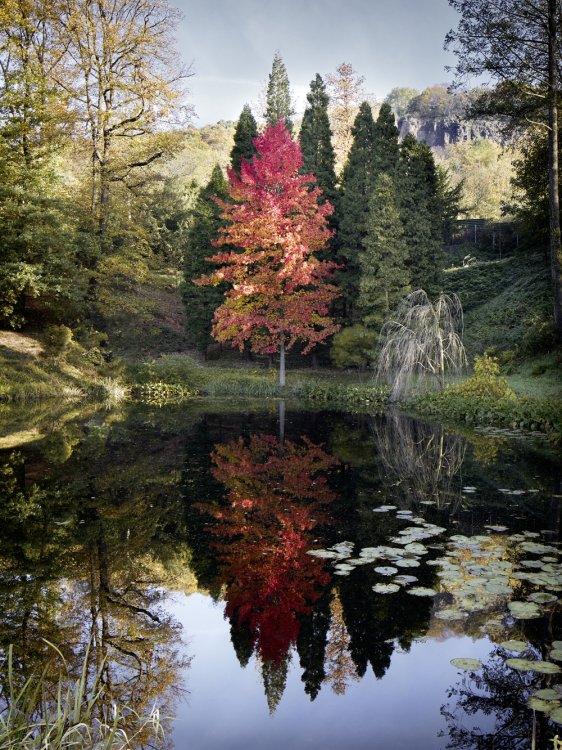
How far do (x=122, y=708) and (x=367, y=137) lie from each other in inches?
885

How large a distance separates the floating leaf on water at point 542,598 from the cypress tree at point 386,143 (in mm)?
19601

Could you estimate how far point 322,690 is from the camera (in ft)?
10.8

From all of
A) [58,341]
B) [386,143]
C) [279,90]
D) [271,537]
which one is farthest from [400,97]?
[271,537]

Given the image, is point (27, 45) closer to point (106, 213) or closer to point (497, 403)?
point (106, 213)

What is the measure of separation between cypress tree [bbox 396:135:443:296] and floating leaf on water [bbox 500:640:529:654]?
1854 cm

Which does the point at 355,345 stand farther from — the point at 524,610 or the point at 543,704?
the point at 543,704

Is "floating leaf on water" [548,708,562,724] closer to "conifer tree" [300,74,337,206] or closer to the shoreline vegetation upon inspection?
the shoreline vegetation

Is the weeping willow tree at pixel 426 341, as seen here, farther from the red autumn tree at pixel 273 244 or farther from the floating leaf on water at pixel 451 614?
the floating leaf on water at pixel 451 614

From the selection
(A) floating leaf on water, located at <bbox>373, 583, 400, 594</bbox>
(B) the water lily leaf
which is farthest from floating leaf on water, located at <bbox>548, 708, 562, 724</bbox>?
(A) floating leaf on water, located at <bbox>373, 583, 400, 594</bbox>

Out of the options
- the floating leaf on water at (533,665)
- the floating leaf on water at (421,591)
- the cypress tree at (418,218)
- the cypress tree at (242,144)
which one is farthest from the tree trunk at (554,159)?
the floating leaf on water at (533,665)

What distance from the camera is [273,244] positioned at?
1888cm

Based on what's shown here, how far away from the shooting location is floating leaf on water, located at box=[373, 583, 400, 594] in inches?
167

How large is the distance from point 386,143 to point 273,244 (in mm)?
6643

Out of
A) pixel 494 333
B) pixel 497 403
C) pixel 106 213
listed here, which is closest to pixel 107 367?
pixel 106 213
